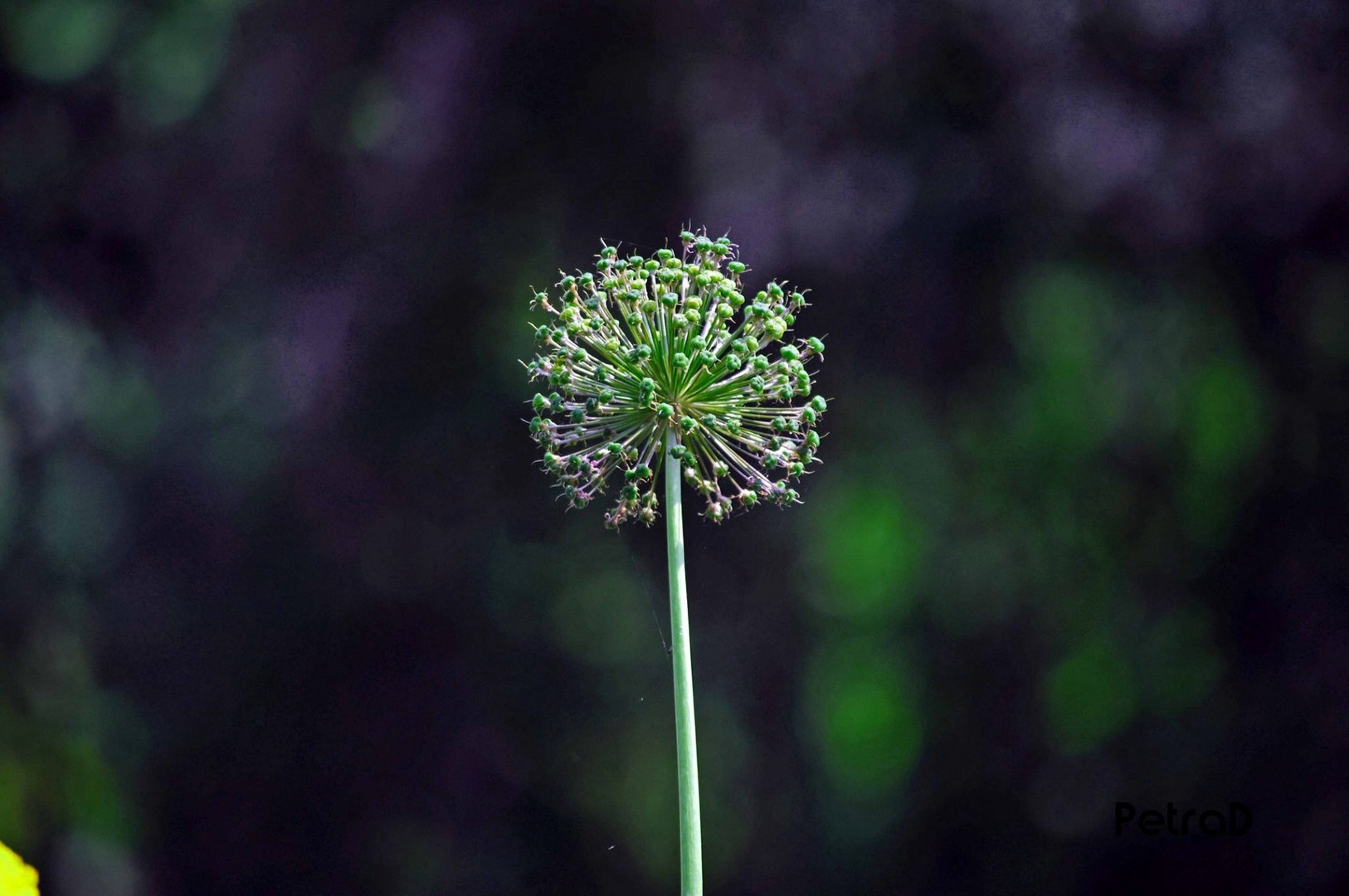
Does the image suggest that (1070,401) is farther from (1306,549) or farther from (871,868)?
(871,868)

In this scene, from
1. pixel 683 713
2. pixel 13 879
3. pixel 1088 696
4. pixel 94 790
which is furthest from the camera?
pixel 94 790

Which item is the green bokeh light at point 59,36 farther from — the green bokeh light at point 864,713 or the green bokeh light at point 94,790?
the green bokeh light at point 864,713

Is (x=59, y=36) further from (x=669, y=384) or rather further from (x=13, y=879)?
(x=13, y=879)

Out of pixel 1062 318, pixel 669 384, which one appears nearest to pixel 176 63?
pixel 669 384

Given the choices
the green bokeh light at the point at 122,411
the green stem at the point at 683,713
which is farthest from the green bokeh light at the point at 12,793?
the green stem at the point at 683,713

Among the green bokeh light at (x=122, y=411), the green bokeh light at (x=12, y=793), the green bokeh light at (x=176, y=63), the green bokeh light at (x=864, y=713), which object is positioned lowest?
the green bokeh light at (x=12, y=793)
